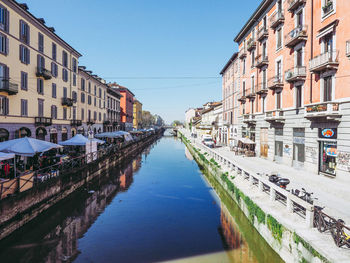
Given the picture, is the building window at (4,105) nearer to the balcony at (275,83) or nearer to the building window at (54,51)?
the building window at (54,51)

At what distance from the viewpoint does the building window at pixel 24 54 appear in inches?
830

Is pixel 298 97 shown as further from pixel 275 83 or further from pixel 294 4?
pixel 294 4

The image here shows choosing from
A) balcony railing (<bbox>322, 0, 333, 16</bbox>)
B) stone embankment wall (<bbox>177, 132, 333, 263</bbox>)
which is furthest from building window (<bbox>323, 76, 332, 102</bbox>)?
stone embankment wall (<bbox>177, 132, 333, 263</bbox>)

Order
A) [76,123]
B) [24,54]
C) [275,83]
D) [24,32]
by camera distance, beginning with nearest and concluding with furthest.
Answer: [275,83] < [24,32] < [24,54] < [76,123]

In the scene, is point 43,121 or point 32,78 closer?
point 32,78

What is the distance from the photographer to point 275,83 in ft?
67.4

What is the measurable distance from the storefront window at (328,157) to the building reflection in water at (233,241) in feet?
25.5

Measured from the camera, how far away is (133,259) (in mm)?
8242

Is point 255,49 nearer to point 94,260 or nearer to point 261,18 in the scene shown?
point 261,18

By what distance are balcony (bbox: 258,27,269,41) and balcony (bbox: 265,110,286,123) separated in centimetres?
857

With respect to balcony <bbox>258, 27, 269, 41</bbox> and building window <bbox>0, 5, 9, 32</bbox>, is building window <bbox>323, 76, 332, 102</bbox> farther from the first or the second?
building window <bbox>0, 5, 9, 32</bbox>

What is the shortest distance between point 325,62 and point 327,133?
4657 millimetres

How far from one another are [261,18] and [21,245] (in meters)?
28.7

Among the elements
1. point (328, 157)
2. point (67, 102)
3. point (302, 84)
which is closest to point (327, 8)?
point (302, 84)
